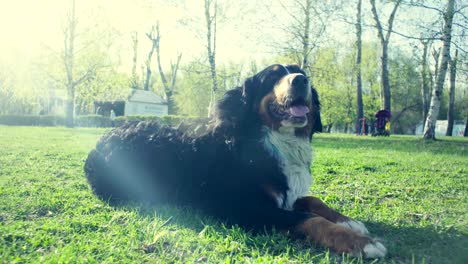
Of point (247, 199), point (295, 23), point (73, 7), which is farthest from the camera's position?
point (73, 7)

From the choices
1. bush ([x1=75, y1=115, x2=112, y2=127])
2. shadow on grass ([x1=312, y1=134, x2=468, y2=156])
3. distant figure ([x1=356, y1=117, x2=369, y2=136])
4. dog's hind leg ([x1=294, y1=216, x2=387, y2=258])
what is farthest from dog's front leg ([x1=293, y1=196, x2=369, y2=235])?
bush ([x1=75, y1=115, x2=112, y2=127])

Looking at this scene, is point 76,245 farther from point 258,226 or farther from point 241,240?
point 258,226

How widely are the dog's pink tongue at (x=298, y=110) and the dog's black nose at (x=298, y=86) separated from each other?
13 cm

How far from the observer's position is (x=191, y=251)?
2777 millimetres

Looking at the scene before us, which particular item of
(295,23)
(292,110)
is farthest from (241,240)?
(295,23)

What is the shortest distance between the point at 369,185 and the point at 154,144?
11.6ft

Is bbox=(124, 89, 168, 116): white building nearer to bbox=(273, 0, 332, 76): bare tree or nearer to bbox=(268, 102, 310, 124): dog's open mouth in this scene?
bbox=(273, 0, 332, 76): bare tree

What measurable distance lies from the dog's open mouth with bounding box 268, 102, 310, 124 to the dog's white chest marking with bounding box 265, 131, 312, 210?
194 millimetres

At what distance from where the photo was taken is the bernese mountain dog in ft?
11.6

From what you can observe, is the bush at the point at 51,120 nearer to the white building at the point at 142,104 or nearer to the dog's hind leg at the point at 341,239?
the white building at the point at 142,104

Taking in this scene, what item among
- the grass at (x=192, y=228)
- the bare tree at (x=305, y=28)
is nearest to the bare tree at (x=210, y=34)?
the bare tree at (x=305, y=28)

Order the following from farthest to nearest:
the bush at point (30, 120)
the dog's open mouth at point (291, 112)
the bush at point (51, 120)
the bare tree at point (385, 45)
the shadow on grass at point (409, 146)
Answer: the bush at point (30, 120), the bush at point (51, 120), the bare tree at point (385, 45), the shadow on grass at point (409, 146), the dog's open mouth at point (291, 112)

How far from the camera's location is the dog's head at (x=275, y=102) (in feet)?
13.5

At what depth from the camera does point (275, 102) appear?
4.18m
